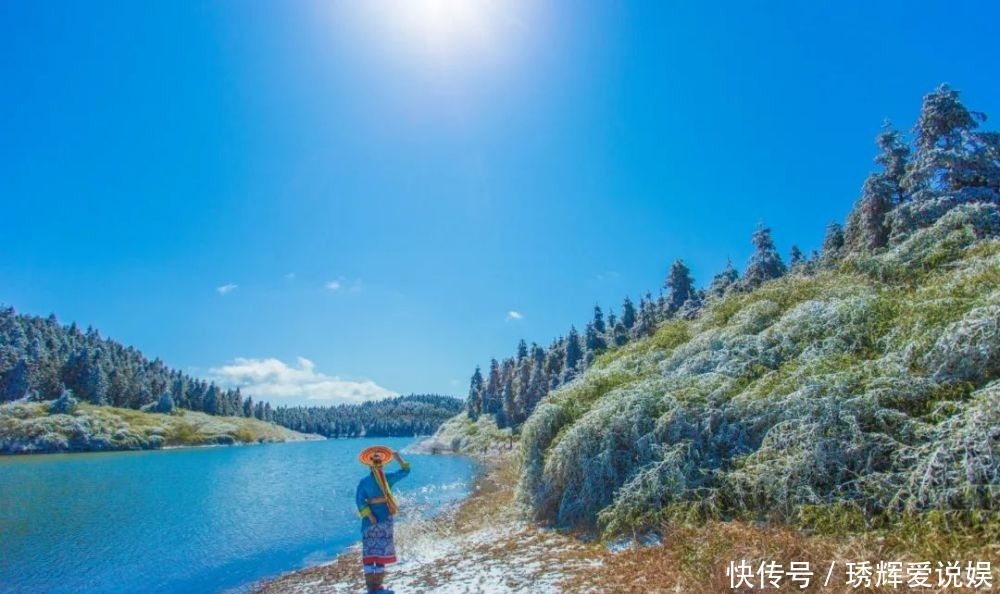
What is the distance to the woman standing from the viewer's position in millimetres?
9266

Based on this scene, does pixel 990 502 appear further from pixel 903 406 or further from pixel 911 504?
pixel 903 406

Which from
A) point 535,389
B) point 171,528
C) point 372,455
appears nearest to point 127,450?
point 535,389

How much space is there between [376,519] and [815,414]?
8.98m

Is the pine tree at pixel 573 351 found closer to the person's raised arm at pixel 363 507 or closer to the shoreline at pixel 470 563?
the shoreline at pixel 470 563

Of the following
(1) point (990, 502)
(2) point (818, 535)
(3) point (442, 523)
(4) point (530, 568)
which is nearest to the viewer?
(1) point (990, 502)

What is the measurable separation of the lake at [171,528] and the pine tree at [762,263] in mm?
34015

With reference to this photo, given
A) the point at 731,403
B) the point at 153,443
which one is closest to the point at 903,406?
the point at 731,403

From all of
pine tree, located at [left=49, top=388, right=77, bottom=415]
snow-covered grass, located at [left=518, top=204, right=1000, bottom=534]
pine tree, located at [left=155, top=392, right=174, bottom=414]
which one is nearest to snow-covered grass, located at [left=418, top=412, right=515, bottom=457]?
snow-covered grass, located at [left=518, top=204, right=1000, bottom=534]

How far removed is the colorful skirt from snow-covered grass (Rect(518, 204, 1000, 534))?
16.3ft

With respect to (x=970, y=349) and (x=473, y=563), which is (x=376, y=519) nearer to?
(x=473, y=563)

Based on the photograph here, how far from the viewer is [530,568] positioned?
9.88 m

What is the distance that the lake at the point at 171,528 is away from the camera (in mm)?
16312

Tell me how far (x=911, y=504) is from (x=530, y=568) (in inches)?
265

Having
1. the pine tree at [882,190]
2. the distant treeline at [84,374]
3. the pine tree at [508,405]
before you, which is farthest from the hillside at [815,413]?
the distant treeline at [84,374]
